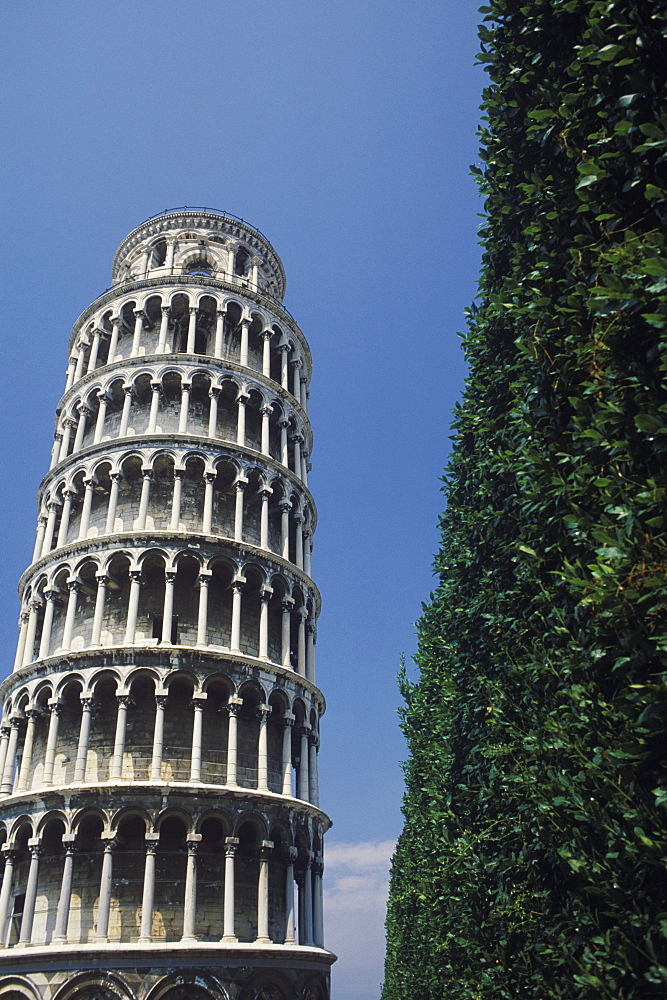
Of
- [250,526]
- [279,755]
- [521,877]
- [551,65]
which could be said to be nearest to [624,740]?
[521,877]

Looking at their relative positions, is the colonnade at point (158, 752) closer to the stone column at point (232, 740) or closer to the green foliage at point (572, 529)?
the stone column at point (232, 740)

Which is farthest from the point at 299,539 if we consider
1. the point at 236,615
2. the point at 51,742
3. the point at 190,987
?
the point at 190,987

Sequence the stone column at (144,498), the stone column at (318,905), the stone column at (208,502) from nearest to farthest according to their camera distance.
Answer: the stone column at (318,905) → the stone column at (144,498) → the stone column at (208,502)

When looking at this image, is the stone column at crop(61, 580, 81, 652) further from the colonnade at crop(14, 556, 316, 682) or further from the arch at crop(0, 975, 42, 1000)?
the arch at crop(0, 975, 42, 1000)

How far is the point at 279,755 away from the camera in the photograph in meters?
28.2

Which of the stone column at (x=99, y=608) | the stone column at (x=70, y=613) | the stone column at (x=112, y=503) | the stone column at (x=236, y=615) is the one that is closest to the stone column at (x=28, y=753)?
the stone column at (x=70, y=613)

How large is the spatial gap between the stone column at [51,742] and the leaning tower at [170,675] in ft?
0.25

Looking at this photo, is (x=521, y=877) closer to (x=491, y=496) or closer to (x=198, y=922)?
(x=491, y=496)

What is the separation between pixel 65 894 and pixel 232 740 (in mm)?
6360

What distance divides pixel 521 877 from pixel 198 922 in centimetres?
1542

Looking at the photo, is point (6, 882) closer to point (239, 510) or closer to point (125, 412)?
point (239, 510)

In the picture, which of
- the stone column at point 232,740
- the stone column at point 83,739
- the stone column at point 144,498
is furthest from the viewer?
the stone column at point 144,498

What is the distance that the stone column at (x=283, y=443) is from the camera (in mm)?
33281

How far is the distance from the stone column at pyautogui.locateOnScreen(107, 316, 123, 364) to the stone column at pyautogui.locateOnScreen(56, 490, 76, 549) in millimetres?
6250
